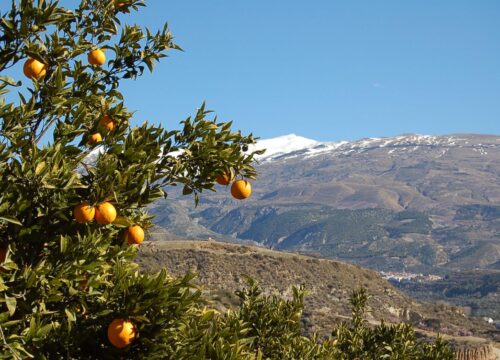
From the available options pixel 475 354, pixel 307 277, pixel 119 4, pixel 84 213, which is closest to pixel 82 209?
pixel 84 213

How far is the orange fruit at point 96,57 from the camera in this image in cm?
591

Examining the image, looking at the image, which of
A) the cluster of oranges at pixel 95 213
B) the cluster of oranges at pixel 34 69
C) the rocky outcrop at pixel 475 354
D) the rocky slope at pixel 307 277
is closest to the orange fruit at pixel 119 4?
the cluster of oranges at pixel 34 69

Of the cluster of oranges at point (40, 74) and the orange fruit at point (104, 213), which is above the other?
the cluster of oranges at point (40, 74)

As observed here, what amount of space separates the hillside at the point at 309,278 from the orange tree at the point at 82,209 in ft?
195

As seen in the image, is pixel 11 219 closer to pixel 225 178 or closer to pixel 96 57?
pixel 225 178

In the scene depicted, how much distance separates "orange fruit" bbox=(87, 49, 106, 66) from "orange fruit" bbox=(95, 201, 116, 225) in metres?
2.02

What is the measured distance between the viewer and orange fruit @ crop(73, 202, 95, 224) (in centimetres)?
438

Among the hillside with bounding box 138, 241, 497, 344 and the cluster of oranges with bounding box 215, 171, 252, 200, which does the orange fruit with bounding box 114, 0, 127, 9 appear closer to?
the cluster of oranges with bounding box 215, 171, 252, 200

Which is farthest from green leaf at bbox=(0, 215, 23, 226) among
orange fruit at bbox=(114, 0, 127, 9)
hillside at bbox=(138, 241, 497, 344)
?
hillside at bbox=(138, 241, 497, 344)

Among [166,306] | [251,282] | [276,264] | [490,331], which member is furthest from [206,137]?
[276,264]

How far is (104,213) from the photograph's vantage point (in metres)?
4.41

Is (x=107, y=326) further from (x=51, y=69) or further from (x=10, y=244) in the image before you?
(x=51, y=69)

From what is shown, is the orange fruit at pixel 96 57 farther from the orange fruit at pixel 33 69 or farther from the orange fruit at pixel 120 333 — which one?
the orange fruit at pixel 120 333

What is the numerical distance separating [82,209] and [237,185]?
69.6 inches
